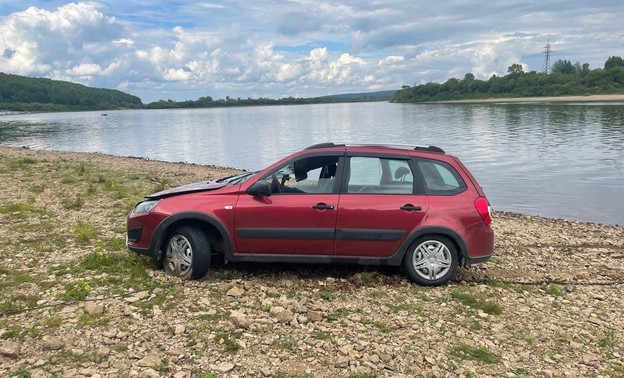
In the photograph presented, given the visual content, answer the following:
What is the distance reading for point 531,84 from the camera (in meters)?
133

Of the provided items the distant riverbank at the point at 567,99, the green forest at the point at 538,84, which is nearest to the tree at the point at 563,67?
the green forest at the point at 538,84

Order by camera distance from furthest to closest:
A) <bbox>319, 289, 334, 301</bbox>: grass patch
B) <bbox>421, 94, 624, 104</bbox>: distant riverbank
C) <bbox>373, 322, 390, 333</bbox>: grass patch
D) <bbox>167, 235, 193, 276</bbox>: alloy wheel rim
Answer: <bbox>421, 94, 624, 104</bbox>: distant riverbank → <bbox>167, 235, 193, 276</bbox>: alloy wheel rim → <bbox>319, 289, 334, 301</bbox>: grass patch → <bbox>373, 322, 390, 333</bbox>: grass patch

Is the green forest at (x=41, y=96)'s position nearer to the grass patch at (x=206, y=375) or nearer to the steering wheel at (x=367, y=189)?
the steering wheel at (x=367, y=189)

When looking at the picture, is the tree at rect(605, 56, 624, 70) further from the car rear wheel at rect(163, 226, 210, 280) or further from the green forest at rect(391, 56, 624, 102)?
the car rear wheel at rect(163, 226, 210, 280)

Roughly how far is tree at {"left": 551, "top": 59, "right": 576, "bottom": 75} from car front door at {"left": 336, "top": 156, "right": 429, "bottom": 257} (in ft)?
538

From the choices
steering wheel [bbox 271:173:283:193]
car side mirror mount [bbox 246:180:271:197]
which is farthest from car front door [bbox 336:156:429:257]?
car side mirror mount [bbox 246:180:271:197]

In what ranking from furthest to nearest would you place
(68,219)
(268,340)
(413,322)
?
(68,219)
(413,322)
(268,340)

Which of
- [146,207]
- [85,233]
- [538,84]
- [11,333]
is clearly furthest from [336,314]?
[538,84]

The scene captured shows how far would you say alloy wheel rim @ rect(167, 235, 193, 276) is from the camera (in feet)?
20.2

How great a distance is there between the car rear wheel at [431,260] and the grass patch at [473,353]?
60.9 inches

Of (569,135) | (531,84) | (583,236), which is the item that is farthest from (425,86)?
(583,236)

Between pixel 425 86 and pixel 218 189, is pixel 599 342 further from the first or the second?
pixel 425 86

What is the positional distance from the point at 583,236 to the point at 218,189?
807 cm

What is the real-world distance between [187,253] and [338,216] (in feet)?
6.63
